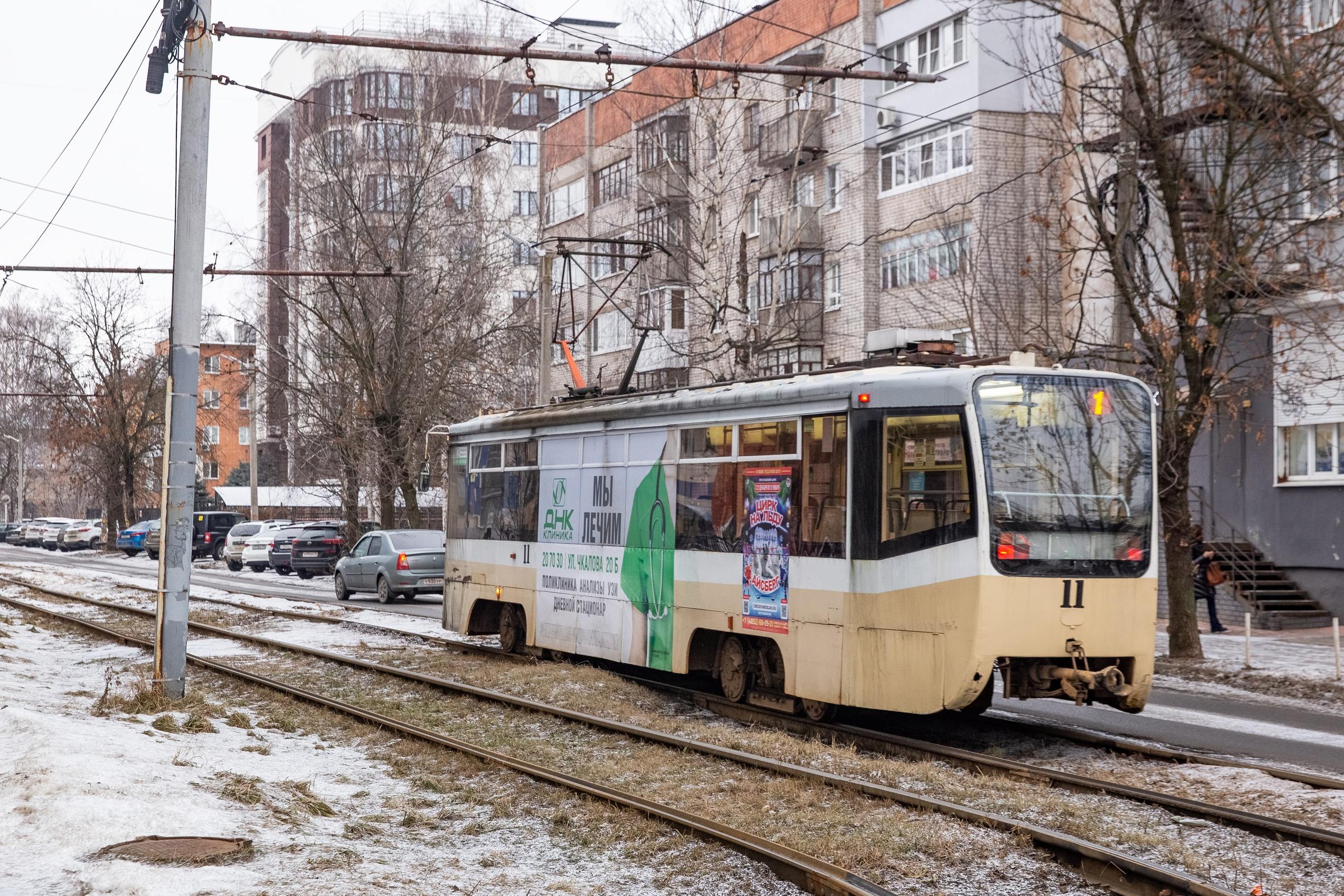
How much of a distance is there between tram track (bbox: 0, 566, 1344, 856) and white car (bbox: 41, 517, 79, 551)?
63043mm

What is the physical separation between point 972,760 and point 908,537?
5.61 feet

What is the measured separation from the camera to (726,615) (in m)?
13.0

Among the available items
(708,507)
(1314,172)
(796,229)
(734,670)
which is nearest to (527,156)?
(796,229)

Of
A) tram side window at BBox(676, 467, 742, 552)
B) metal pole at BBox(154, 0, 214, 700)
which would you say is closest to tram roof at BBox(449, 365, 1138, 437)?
tram side window at BBox(676, 467, 742, 552)

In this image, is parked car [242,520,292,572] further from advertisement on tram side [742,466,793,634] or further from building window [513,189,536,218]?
advertisement on tram side [742,466,793,634]

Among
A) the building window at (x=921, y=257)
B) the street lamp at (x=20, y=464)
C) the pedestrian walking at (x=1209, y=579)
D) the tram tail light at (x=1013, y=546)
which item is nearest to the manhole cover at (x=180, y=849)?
the tram tail light at (x=1013, y=546)

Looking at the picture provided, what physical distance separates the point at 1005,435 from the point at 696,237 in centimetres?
1968

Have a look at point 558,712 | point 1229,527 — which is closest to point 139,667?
point 558,712

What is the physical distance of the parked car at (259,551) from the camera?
4462cm

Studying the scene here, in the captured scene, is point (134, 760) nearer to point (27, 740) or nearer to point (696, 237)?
point (27, 740)

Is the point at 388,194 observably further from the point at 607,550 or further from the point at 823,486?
the point at 823,486

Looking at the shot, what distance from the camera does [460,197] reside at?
42125 millimetres

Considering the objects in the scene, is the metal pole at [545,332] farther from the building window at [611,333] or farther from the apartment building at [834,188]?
the building window at [611,333]

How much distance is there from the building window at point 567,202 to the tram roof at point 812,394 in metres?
38.0
